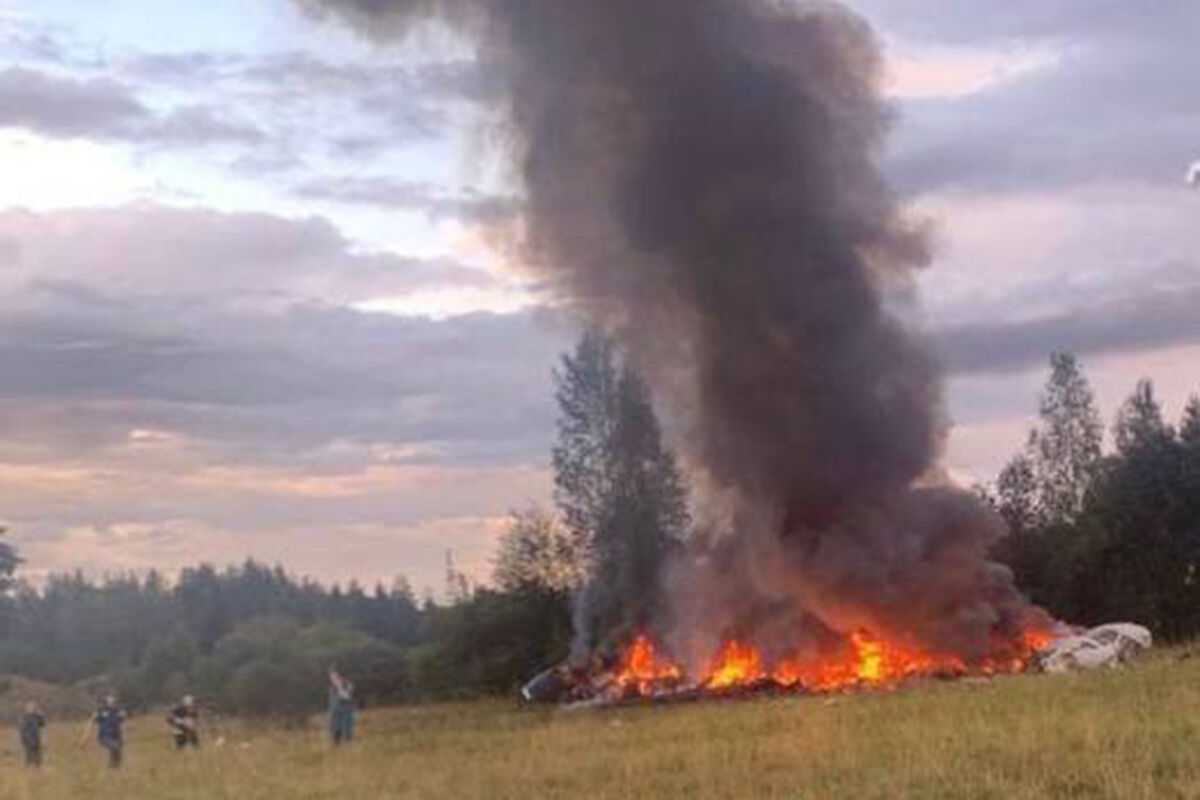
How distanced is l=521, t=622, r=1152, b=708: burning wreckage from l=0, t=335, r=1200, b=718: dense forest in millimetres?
6289

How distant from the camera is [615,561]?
237 ft

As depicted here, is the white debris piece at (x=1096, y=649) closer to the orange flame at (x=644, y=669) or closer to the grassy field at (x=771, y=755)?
the grassy field at (x=771, y=755)

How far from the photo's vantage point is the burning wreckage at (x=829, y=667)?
4366cm

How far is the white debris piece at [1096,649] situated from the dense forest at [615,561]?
12125mm

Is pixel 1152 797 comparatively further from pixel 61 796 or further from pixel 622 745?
pixel 61 796

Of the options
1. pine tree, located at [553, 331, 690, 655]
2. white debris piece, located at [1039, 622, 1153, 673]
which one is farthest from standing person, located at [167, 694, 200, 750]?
pine tree, located at [553, 331, 690, 655]

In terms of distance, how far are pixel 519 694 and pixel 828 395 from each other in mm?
19973

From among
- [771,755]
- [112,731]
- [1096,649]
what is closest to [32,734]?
[112,731]

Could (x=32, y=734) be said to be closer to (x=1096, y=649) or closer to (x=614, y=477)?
(x=1096, y=649)

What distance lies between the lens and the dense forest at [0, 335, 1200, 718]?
6031cm

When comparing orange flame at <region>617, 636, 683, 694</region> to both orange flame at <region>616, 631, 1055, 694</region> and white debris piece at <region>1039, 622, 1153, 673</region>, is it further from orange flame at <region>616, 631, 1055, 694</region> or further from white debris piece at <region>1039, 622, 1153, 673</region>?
white debris piece at <region>1039, 622, 1153, 673</region>

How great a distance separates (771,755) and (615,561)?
48680 millimetres

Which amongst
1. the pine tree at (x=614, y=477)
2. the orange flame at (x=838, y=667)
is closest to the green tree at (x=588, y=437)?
the pine tree at (x=614, y=477)

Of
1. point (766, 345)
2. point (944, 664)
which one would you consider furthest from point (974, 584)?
point (766, 345)
